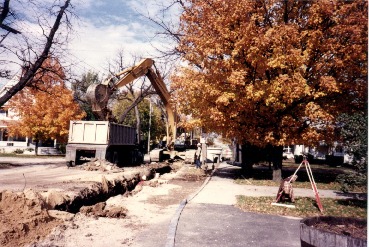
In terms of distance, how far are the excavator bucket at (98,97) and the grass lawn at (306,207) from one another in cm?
992

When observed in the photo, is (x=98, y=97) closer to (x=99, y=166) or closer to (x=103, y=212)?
(x=99, y=166)

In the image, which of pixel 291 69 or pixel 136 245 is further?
pixel 291 69

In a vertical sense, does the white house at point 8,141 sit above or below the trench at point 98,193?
above

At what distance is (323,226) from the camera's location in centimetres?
499

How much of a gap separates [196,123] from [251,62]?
3.86 meters

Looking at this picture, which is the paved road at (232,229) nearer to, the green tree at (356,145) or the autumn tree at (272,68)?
the green tree at (356,145)

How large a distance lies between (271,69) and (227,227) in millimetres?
8628

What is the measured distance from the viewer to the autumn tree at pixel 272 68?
1184cm

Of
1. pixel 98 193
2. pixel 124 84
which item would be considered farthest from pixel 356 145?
pixel 124 84

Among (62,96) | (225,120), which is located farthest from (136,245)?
(62,96)

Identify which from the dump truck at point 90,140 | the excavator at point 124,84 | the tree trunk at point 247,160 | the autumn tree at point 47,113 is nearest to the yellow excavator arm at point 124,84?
the excavator at point 124,84

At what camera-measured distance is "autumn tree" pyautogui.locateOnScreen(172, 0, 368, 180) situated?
38.8 feet

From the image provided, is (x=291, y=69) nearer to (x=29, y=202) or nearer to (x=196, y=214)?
(x=196, y=214)

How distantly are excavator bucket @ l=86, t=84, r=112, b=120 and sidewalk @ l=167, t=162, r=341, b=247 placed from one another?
914 cm
